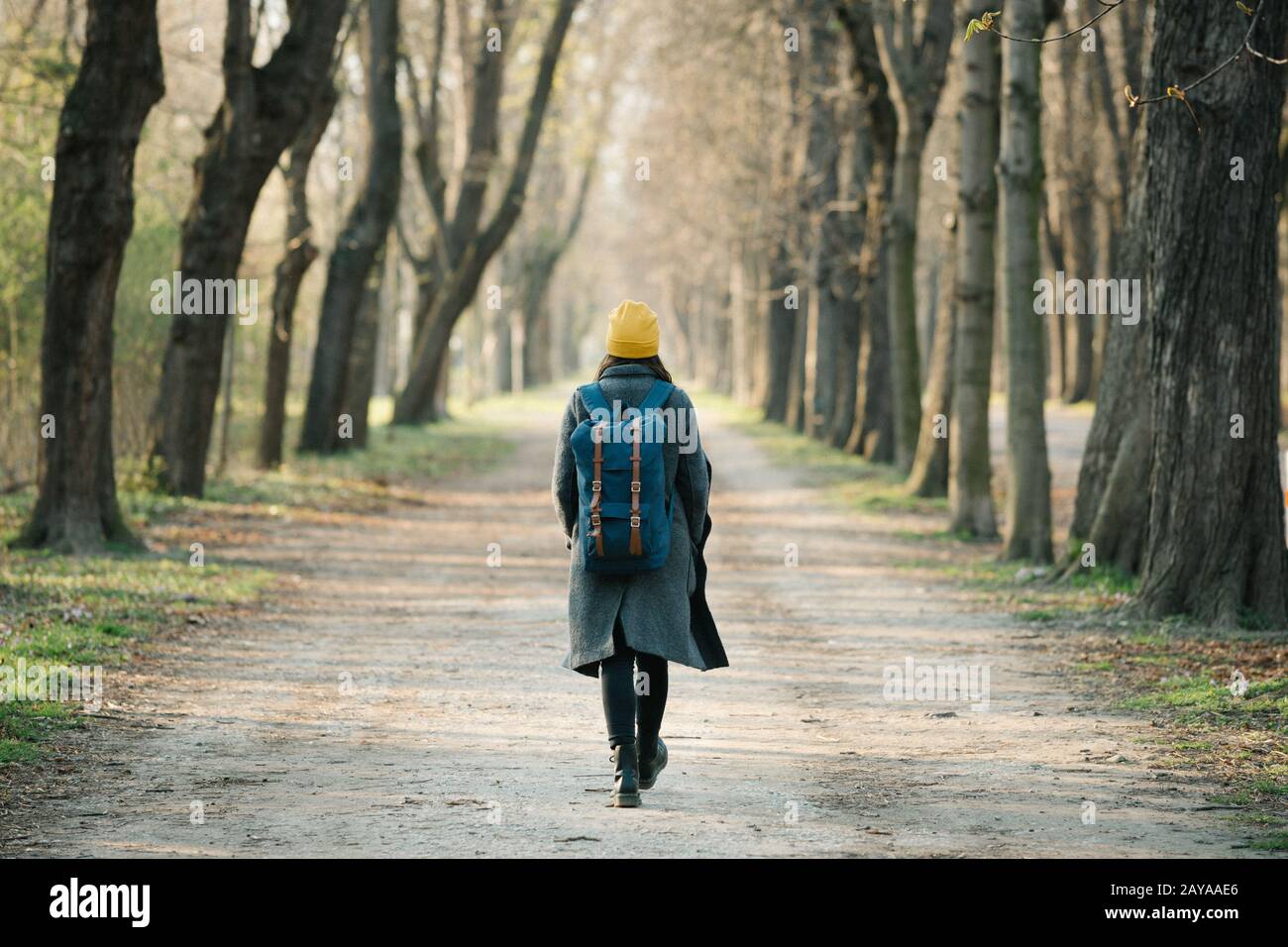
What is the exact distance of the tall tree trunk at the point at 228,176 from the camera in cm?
1644

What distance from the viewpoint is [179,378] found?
1770 centimetres

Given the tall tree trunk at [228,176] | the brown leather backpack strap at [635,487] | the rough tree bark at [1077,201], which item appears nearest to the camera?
the brown leather backpack strap at [635,487]

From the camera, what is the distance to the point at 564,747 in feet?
25.4

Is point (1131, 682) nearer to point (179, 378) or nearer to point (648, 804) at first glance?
point (648, 804)

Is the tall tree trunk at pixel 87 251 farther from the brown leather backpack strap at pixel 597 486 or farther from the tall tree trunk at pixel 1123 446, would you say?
the brown leather backpack strap at pixel 597 486

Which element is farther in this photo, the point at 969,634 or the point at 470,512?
the point at 470,512

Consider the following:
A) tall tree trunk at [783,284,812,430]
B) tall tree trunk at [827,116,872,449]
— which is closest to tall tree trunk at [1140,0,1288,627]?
tall tree trunk at [827,116,872,449]

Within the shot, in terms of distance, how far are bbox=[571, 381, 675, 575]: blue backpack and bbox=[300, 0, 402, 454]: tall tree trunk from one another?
20203 millimetres

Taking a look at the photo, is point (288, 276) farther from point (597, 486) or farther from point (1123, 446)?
point (597, 486)

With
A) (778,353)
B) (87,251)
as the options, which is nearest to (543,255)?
(778,353)

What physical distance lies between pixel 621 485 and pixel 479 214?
25364 mm

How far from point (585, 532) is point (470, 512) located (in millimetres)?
14066

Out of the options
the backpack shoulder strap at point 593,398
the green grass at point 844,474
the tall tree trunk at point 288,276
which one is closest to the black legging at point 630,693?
the backpack shoulder strap at point 593,398
